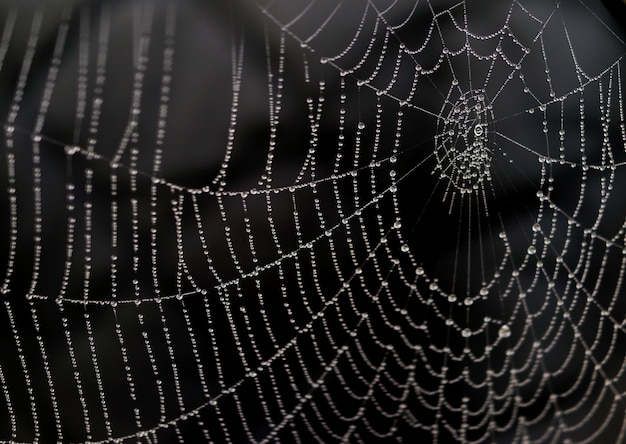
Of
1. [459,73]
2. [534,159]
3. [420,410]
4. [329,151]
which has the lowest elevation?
[420,410]

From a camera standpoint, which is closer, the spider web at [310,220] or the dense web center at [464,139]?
the spider web at [310,220]

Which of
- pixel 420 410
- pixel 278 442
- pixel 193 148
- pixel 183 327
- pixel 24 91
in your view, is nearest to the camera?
pixel 24 91

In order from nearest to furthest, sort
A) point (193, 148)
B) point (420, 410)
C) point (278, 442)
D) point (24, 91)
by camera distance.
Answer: point (24, 91) → point (193, 148) → point (278, 442) → point (420, 410)

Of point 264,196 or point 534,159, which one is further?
point 534,159

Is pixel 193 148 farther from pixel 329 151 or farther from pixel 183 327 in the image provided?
pixel 183 327

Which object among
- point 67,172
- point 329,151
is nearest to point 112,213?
point 67,172

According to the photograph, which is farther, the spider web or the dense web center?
the dense web center

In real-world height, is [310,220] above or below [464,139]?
below

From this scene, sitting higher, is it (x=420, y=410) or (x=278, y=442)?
(x=420, y=410)
